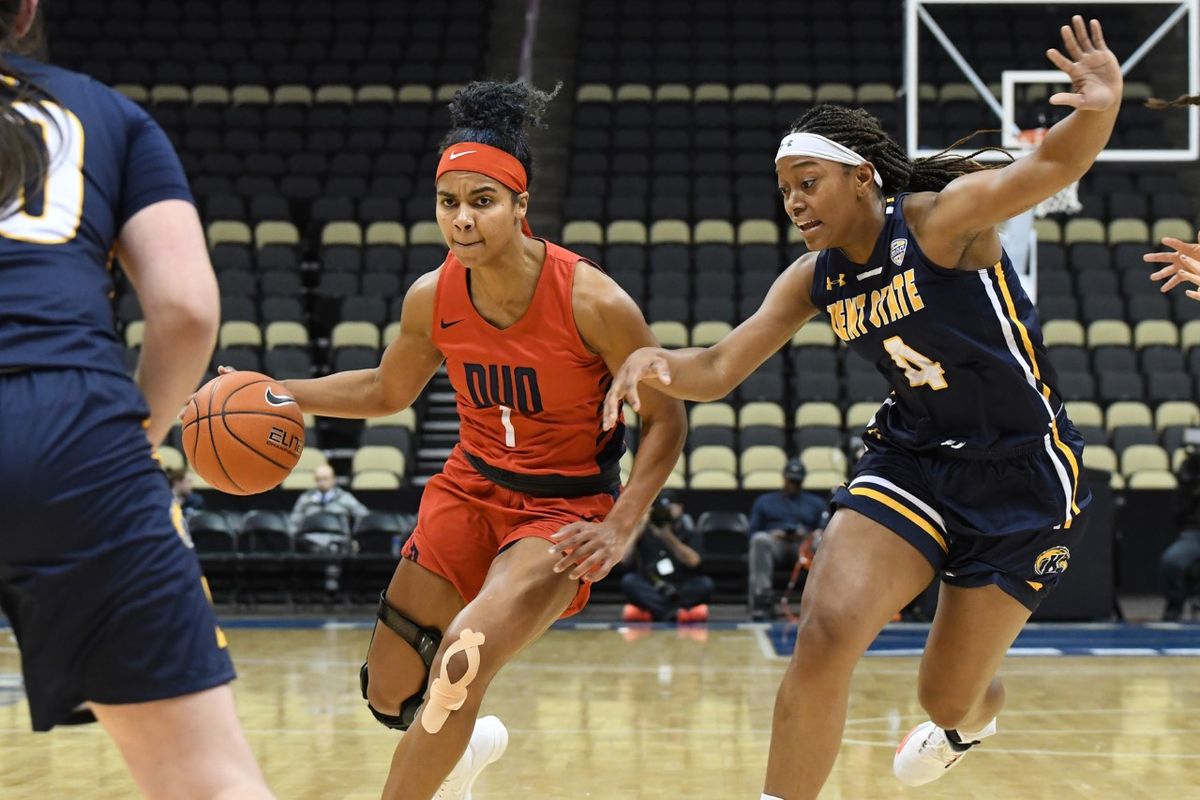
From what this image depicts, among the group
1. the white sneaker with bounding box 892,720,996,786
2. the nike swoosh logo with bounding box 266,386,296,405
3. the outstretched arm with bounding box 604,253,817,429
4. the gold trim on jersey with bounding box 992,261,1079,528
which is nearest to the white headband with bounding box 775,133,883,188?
the outstretched arm with bounding box 604,253,817,429

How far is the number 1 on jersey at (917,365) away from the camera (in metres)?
4.05

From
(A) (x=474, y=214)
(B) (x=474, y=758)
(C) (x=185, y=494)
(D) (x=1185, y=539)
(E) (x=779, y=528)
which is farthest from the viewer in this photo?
(C) (x=185, y=494)

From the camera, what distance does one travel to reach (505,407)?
14.0ft

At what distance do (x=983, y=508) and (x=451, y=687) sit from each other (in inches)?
61.5

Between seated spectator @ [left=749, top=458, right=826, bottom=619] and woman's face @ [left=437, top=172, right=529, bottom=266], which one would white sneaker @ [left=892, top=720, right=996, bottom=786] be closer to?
woman's face @ [left=437, top=172, right=529, bottom=266]

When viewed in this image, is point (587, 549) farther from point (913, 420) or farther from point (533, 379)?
point (913, 420)

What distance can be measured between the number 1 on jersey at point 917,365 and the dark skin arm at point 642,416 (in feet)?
2.02

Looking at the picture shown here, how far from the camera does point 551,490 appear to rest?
14.0 ft

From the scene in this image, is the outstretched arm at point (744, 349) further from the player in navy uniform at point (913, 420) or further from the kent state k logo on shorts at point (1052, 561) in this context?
the kent state k logo on shorts at point (1052, 561)

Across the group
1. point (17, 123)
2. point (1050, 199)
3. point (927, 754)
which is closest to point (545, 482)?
point (927, 754)

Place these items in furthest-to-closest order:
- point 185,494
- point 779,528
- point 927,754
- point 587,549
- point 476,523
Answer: point 185,494
point 779,528
point 927,754
point 476,523
point 587,549

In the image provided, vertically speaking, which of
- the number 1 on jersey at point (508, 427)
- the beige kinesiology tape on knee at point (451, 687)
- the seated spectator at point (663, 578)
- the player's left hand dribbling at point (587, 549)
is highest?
the number 1 on jersey at point (508, 427)

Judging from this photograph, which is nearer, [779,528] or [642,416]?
[642,416]

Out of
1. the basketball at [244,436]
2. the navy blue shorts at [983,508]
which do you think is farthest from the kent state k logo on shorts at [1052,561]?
the basketball at [244,436]
